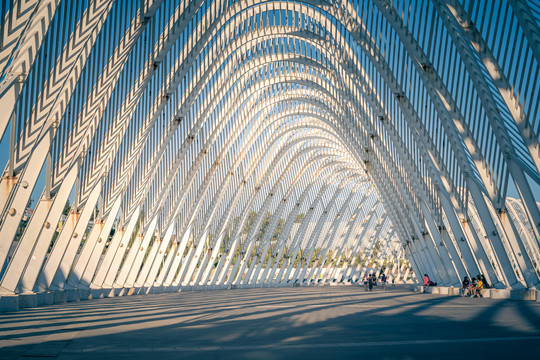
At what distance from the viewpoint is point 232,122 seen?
113 ft

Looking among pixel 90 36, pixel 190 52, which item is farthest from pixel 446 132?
pixel 90 36

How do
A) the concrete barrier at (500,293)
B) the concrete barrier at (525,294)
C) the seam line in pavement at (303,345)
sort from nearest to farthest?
the seam line in pavement at (303,345) < the concrete barrier at (525,294) < the concrete barrier at (500,293)

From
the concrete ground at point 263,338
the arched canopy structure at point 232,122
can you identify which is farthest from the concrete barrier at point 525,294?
the concrete ground at point 263,338

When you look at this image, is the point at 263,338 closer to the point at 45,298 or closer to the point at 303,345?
the point at 303,345

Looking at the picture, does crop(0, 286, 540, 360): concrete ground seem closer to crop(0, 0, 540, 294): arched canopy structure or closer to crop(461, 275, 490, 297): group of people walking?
crop(0, 0, 540, 294): arched canopy structure

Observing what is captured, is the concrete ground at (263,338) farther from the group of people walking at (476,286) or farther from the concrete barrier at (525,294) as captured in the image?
the group of people walking at (476,286)

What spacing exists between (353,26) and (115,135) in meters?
10.4

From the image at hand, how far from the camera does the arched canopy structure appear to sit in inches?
562

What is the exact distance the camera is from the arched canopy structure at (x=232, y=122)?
1427cm

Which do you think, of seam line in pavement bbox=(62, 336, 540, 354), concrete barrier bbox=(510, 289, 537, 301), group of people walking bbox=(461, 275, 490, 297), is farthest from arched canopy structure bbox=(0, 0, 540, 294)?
seam line in pavement bbox=(62, 336, 540, 354)

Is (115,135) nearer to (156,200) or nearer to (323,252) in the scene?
(156,200)

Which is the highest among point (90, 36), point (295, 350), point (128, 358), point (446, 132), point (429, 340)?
point (446, 132)

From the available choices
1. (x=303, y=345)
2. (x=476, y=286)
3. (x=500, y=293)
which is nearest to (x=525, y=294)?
(x=500, y=293)

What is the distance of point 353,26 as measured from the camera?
77.8ft
